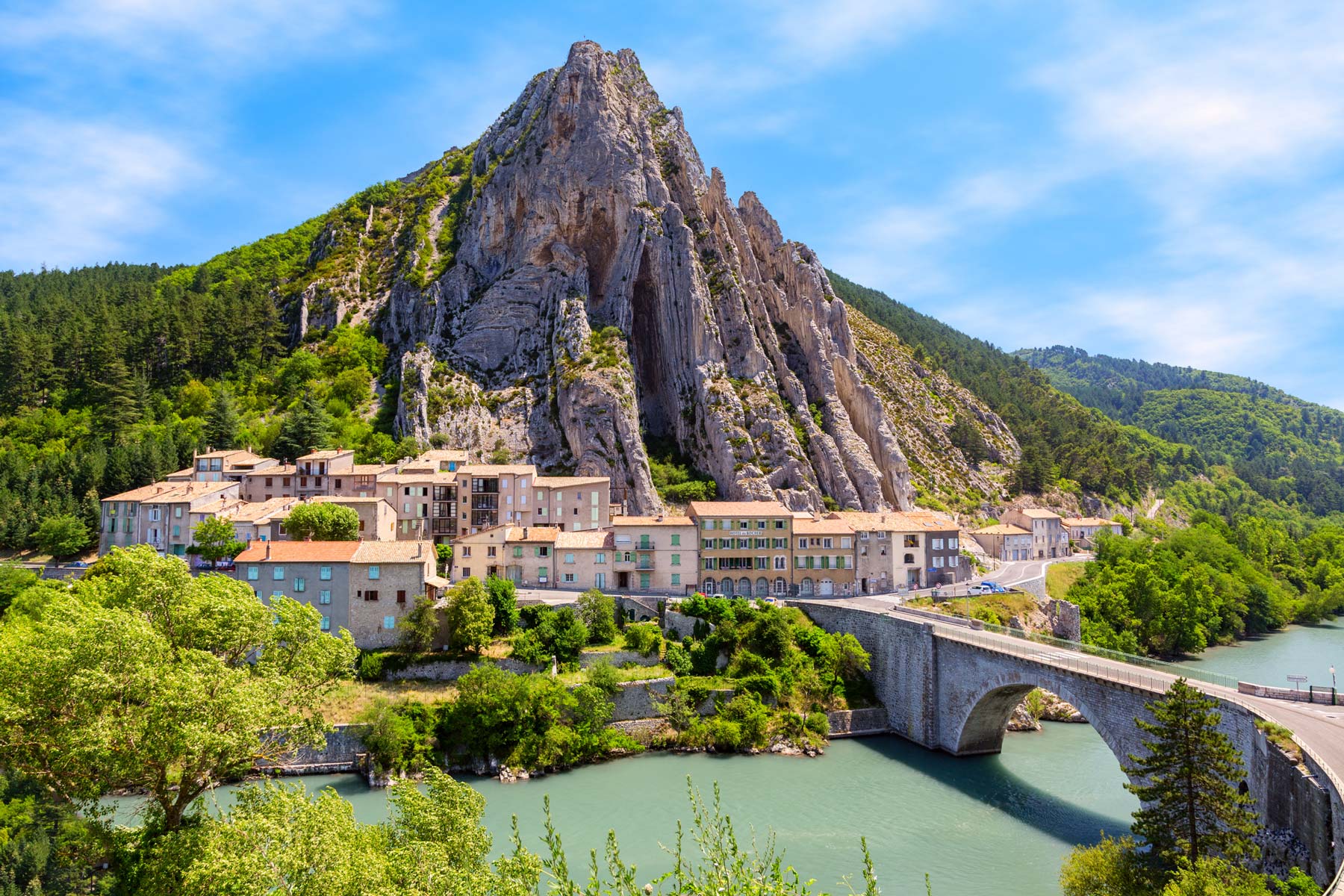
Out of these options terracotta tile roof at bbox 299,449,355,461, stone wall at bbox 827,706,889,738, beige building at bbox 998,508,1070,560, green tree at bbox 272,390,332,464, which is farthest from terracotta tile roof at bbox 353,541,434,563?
beige building at bbox 998,508,1070,560

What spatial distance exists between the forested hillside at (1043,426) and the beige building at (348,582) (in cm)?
8916

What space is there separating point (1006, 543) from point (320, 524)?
64.7m

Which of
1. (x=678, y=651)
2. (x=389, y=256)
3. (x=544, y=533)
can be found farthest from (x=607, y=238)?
(x=678, y=651)

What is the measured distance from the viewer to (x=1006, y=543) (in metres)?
83.6

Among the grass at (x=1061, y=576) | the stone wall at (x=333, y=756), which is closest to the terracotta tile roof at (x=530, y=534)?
the stone wall at (x=333, y=756)

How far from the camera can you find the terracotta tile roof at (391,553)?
4588 cm

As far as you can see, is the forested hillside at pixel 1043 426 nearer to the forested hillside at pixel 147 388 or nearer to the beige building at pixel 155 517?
the forested hillside at pixel 147 388

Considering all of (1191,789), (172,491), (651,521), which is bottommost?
(1191,789)

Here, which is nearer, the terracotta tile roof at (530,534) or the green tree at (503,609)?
the green tree at (503,609)

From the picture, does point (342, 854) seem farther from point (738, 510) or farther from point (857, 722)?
point (738, 510)

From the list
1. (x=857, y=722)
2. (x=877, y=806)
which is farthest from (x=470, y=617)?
(x=877, y=806)

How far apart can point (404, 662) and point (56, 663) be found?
22.9 metres

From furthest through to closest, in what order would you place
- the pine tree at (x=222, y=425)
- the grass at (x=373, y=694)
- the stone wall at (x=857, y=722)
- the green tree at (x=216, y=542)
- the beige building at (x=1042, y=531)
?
the beige building at (x=1042, y=531), the pine tree at (x=222, y=425), the green tree at (x=216, y=542), the stone wall at (x=857, y=722), the grass at (x=373, y=694)

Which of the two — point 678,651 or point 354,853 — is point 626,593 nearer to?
point 678,651
